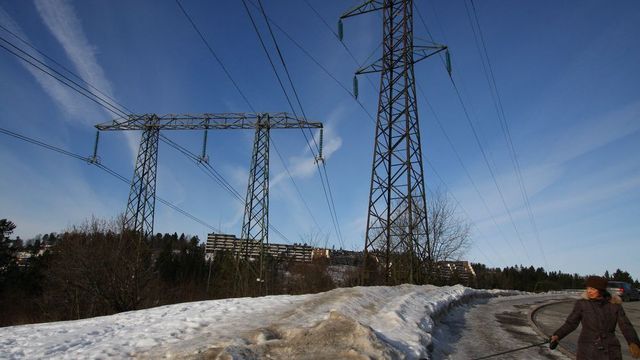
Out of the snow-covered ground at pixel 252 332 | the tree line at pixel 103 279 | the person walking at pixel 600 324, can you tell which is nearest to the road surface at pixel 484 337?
the snow-covered ground at pixel 252 332

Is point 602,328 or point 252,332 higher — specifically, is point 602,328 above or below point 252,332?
above

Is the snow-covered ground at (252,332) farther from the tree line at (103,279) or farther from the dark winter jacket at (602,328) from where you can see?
the tree line at (103,279)

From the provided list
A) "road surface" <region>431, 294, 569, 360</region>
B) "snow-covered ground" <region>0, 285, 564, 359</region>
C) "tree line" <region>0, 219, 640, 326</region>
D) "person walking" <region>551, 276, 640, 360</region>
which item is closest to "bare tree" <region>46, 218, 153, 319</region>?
"tree line" <region>0, 219, 640, 326</region>

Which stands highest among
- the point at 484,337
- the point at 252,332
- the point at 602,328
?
the point at 602,328

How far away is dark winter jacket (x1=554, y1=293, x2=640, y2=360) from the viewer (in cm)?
523

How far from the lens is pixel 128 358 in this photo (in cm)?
650

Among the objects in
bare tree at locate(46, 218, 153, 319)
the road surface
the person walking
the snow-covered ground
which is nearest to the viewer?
the person walking

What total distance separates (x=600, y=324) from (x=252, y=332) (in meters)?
5.02

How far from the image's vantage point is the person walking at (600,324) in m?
5.23

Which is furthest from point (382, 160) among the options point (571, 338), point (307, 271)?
point (307, 271)

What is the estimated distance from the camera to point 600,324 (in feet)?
17.6

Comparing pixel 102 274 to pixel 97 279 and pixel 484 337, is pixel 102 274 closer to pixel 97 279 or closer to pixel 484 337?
pixel 97 279

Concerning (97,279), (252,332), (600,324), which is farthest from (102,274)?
(600,324)

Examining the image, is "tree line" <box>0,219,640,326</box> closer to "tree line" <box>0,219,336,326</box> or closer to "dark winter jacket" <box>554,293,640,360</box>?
"tree line" <box>0,219,336,326</box>
